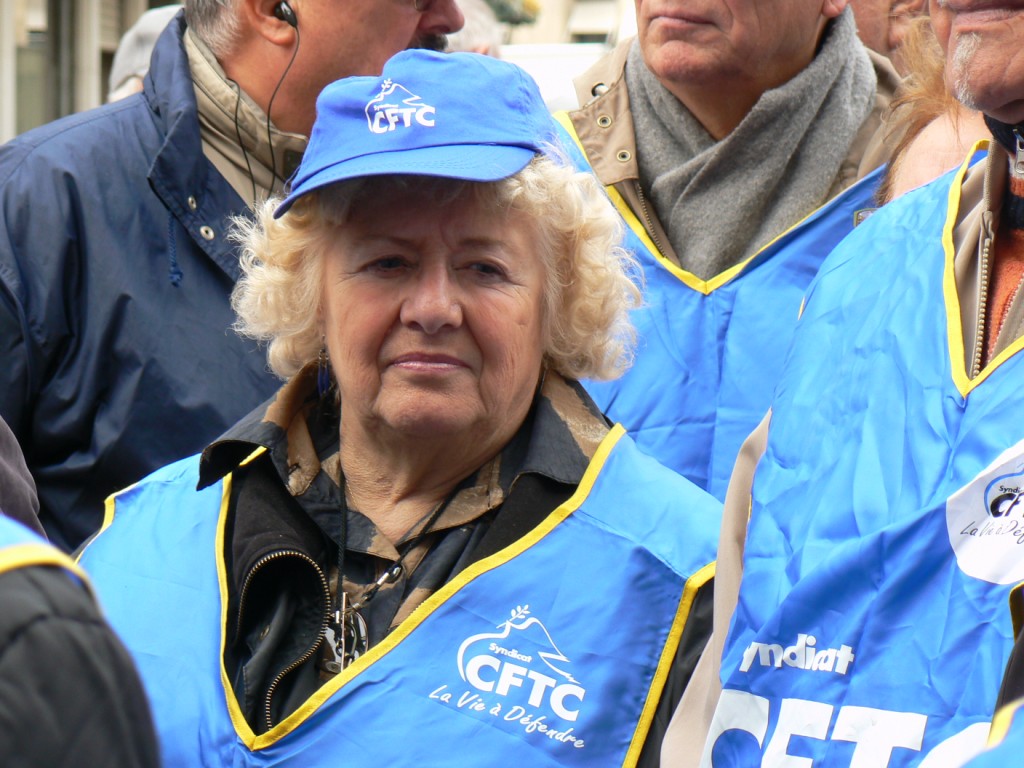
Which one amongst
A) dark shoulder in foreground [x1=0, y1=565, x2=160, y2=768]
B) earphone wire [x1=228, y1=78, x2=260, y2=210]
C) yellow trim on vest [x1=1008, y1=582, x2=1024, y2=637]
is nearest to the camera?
dark shoulder in foreground [x1=0, y1=565, x2=160, y2=768]

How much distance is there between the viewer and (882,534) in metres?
1.83

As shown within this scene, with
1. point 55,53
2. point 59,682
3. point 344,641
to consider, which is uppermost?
point 59,682

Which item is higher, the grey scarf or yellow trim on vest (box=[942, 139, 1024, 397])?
yellow trim on vest (box=[942, 139, 1024, 397])

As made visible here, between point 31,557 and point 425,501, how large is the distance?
1.54m

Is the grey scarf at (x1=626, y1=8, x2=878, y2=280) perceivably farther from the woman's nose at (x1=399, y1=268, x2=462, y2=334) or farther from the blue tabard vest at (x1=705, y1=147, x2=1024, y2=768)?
the blue tabard vest at (x1=705, y1=147, x2=1024, y2=768)

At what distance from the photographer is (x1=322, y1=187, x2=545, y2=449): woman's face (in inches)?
97.0

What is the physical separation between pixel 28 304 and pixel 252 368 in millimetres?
433

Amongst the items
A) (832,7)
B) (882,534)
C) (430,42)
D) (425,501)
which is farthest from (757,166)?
(882,534)

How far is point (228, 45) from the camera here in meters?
3.31

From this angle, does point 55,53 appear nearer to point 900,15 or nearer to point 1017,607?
point 900,15

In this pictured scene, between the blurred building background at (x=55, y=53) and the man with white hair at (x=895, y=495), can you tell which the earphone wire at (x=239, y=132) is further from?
the blurred building background at (x=55, y=53)

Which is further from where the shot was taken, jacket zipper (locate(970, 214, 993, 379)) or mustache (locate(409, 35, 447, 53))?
mustache (locate(409, 35, 447, 53))

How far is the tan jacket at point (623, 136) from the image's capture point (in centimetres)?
310

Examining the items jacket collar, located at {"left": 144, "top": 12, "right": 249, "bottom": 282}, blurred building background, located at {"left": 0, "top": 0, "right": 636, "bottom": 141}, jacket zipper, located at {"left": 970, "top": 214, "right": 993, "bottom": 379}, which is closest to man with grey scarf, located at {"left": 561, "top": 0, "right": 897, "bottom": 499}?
jacket collar, located at {"left": 144, "top": 12, "right": 249, "bottom": 282}
